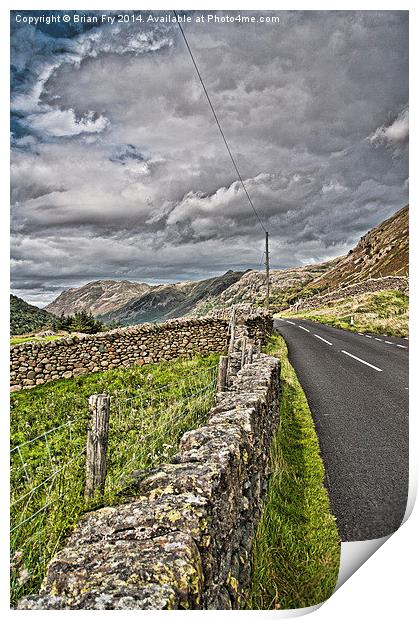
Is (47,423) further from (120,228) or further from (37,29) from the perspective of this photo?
(37,29)

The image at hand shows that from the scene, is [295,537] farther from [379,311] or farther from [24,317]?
[379,311]

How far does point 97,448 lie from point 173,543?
79 centimetres

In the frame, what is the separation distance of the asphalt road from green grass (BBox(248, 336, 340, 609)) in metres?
0.13

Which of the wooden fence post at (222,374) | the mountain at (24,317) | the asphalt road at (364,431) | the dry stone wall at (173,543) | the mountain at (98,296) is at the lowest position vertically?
the asphalt road at (364,431)

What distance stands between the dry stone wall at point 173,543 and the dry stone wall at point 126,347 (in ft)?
12.4

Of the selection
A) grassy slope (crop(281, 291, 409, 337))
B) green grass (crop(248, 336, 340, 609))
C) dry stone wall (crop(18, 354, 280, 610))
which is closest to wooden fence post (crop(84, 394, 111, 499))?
dry stone wall (crop(18, 354, 280, 610))

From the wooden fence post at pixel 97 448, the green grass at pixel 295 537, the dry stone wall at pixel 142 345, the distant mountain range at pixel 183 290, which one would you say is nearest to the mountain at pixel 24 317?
the distant mountain range at pixel 183 290

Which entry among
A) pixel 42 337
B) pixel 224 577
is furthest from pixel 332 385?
pixel 224 577

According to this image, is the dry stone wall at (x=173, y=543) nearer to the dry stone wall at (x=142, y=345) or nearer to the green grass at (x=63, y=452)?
the green grass at (x=63, y=452)

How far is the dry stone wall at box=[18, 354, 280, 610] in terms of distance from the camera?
1.56 meters

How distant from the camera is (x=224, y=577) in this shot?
205 cm

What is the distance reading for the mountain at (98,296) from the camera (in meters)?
3.22

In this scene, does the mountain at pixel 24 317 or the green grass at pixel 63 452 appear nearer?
the green grass at pixel 63 452

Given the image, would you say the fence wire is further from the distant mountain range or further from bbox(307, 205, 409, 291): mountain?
bbox(307, 205, 409, 291): mountain
